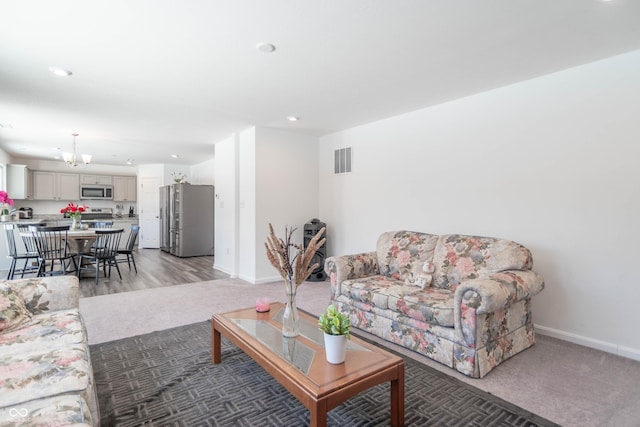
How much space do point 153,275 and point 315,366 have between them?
15.8 feet

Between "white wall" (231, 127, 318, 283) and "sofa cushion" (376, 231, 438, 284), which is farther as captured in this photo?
"white wall" (231, 127, 318, 283)

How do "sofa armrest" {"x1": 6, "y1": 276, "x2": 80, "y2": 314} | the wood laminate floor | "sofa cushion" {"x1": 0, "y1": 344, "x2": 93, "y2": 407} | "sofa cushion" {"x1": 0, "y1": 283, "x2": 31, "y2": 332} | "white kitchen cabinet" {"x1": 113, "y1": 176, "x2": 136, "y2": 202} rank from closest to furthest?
"sofa cushion" {"x1": 0, "y1": 344, "x2": 93, "y2": 407}, "sofa cushion" {"x1": 0, "y1": 283, "x2": 31, "y2": 332}, "sofa armrest" {"x1": 6, "y1": 276, "x2": 80, "y2": 314}, the wood laminate floor, "white kitchen cabinet" {"x1": 113, "y1": 176, "x2": 136, "y2": 202}

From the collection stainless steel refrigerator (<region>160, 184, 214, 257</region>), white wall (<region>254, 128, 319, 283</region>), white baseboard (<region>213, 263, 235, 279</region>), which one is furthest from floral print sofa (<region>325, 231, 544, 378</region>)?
stainless steel refrigerator (<region>160, 184, 214, 257</region>)

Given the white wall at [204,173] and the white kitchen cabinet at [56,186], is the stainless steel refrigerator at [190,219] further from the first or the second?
the white kitchen cabinet at [56,186]

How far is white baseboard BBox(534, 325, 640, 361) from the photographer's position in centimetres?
257

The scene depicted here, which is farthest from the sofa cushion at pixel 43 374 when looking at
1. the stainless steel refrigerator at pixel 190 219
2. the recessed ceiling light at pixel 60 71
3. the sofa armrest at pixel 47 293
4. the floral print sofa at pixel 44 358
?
the stainless steel refrigerator at pixel 190 219

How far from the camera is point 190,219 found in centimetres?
763

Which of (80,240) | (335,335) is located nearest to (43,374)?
(335,335)

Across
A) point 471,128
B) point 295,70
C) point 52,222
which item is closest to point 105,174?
point 52,222

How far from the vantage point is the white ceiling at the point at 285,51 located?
6.78ft

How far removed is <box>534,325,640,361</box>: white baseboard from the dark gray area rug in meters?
1.42

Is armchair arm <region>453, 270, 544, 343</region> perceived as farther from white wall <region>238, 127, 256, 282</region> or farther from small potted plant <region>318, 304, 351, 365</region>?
Answer: white wall <region>238, 127, 256, 282</region>

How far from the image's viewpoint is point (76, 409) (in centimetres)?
118

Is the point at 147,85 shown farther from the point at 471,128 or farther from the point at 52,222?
the point at 52,222
